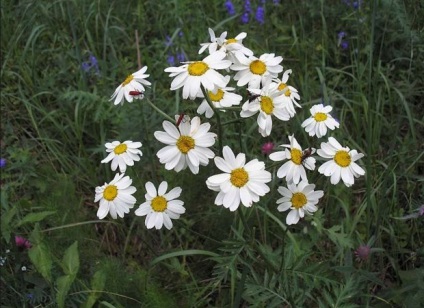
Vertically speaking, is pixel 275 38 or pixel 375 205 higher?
pixel 275 38

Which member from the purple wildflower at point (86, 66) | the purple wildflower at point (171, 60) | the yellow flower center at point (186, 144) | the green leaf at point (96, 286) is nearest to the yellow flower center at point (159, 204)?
the yellow flower center at point (186, 144)

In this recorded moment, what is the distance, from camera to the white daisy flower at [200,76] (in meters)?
1.16

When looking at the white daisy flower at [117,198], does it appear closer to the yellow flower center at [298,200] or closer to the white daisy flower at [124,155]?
the white daisy flower at [124,155]

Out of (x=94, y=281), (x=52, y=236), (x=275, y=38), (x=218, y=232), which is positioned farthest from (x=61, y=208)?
(x=275, y=38)

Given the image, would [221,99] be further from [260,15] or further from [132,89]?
[260,15]

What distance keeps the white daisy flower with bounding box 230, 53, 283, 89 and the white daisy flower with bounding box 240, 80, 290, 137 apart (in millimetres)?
43

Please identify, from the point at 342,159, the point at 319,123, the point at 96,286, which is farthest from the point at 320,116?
the point at 96,286

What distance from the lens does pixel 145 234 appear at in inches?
80.5

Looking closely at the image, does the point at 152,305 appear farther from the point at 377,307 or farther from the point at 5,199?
the point at 5,199

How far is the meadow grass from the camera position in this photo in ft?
5.34

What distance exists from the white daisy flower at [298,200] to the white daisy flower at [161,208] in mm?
245

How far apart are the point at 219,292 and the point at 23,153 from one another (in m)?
1.03

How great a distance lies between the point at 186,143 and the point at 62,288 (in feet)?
2.19

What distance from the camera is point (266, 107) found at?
→ 1.24 m
